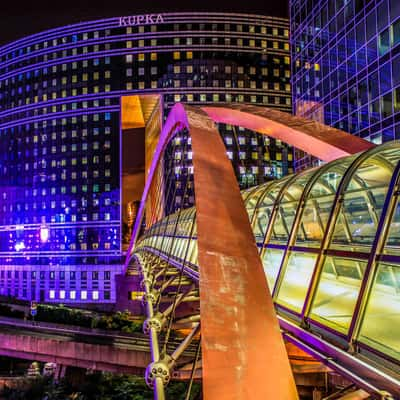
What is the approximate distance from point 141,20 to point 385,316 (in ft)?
287

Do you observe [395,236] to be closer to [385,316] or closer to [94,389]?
[385,316]

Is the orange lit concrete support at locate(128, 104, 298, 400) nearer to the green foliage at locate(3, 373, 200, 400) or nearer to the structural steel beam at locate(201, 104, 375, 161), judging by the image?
the structural steel beam at locate(201, 104, 375, 161)

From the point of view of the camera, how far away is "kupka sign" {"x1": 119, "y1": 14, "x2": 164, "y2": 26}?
281ft

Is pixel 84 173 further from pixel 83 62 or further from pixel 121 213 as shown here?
pixel 83 62

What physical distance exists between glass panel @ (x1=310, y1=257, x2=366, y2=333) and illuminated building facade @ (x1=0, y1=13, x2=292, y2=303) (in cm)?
7241

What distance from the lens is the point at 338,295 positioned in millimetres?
7617

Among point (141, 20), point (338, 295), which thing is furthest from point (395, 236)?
point (141, 20)

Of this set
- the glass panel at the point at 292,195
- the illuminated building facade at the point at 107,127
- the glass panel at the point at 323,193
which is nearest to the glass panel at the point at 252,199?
the glass panel at the point at 292,195

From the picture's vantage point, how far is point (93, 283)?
266 feet

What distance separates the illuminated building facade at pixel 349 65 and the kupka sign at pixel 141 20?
1932 inches

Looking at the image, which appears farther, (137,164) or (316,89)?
(137,164)

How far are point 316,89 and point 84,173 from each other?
57.7m

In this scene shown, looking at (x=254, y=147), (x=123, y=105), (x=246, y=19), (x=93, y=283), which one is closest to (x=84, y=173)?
(x=123, y=105)

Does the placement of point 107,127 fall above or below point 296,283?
above
